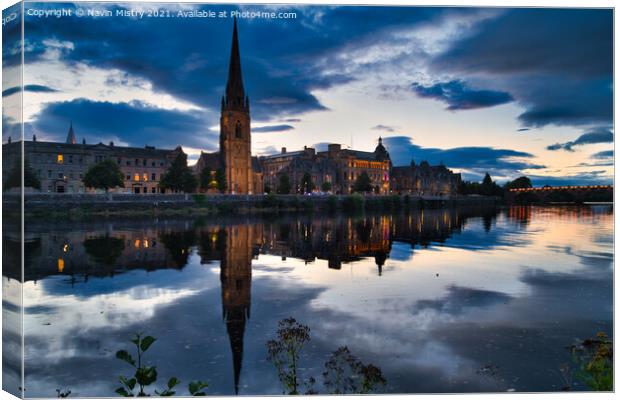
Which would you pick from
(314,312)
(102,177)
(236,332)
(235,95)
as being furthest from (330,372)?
(235,95)

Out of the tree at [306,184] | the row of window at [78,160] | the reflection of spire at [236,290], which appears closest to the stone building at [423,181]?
the tree at [306,184]

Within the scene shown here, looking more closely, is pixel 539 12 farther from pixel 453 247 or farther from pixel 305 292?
pixel 453 247

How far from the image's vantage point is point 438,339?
8.89 metres

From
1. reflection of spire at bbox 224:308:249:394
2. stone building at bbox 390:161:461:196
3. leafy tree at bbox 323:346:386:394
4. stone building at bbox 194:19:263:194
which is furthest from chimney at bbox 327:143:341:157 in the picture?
leafy tree at bbox 323:346:386:394

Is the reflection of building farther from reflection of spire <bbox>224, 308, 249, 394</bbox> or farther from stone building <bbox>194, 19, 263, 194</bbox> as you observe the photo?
stone building <bbox>194, 19, 263, 194</bbox>

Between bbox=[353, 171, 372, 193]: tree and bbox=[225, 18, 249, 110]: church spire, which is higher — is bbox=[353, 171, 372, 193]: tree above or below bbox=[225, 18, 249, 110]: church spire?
below

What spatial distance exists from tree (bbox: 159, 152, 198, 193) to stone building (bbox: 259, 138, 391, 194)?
117ft

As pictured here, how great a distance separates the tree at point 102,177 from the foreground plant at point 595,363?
50.9 metres

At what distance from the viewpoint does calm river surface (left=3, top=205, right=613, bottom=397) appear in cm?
751

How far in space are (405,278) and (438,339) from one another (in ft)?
20.0

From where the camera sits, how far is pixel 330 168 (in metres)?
105

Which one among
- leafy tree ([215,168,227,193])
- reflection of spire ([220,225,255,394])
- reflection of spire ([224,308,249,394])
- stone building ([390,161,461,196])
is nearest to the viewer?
reflection of spire ([224,308,249,394])

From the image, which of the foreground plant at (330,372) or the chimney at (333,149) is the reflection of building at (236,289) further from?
the chimney at (333,149)

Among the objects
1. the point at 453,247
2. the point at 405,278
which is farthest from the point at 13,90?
the point at 453,247
